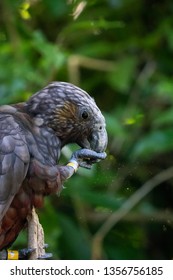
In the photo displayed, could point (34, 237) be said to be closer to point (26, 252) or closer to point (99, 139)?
point (26, 252)

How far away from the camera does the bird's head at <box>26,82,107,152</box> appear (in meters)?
1.96

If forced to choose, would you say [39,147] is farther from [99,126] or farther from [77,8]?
[77,8]

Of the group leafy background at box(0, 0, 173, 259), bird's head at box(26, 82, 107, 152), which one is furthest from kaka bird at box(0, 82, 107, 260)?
leafy background at box(0, 0, 173, 259)

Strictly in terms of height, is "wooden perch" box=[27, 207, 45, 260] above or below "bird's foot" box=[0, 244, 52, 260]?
above

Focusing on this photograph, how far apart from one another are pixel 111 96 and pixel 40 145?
1701 mm

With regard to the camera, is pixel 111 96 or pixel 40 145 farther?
pixel 111 96

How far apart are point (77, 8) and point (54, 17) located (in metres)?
0.14

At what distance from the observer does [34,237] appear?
6.30ft

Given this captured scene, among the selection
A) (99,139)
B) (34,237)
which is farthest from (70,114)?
(34,237)

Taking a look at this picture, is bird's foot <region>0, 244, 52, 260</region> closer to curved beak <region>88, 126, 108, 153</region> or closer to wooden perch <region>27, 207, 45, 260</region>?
wooden perch <region>27, 207, 45, 260</region>

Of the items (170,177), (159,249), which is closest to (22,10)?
(170,177)

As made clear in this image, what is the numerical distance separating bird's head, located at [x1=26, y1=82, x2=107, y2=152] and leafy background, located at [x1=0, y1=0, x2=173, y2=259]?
2.90 feet

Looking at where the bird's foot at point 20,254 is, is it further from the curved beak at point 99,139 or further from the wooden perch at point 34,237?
the curved beak at point 99,139

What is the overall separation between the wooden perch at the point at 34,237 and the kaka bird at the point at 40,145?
0.08ft
